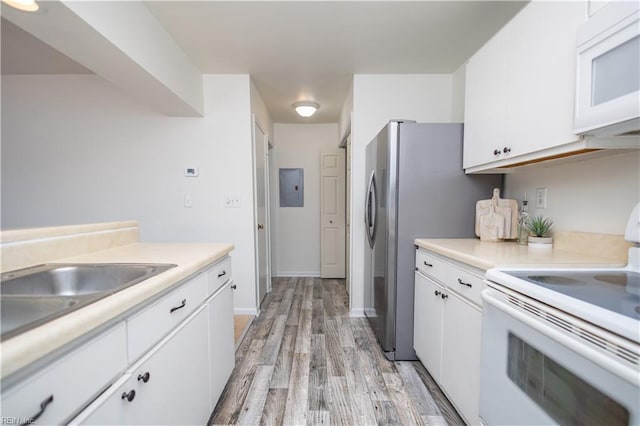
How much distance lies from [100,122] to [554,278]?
364 centimetres

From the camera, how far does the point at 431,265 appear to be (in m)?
1.60

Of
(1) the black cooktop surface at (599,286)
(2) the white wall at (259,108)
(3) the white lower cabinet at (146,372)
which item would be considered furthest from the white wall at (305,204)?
(1) the black cooktop surface at (599,286)

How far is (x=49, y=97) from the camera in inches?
101

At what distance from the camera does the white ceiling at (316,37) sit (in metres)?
1.66

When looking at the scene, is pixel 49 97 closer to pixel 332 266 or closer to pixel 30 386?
pixel 30 386

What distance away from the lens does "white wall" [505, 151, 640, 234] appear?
1.14 meters

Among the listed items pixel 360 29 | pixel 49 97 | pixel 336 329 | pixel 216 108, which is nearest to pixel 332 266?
pixel 336 329

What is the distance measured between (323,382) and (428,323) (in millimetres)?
777

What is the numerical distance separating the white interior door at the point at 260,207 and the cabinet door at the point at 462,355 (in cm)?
190

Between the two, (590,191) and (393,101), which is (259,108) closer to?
(393,101)

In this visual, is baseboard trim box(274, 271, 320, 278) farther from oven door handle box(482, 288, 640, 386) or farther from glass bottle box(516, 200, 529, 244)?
oven door handle box(482, 288, 640, 386)

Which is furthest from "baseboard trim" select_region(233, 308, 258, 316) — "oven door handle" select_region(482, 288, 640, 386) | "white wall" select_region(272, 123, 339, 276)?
"oven door handle" select_region(482, 288, 640, 386)

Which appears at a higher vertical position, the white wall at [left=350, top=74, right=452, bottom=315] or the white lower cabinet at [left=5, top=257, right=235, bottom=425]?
the white wall at [left=350, top=74, right=452, bottom=315]

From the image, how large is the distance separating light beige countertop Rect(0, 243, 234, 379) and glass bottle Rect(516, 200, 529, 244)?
6.02 feet
